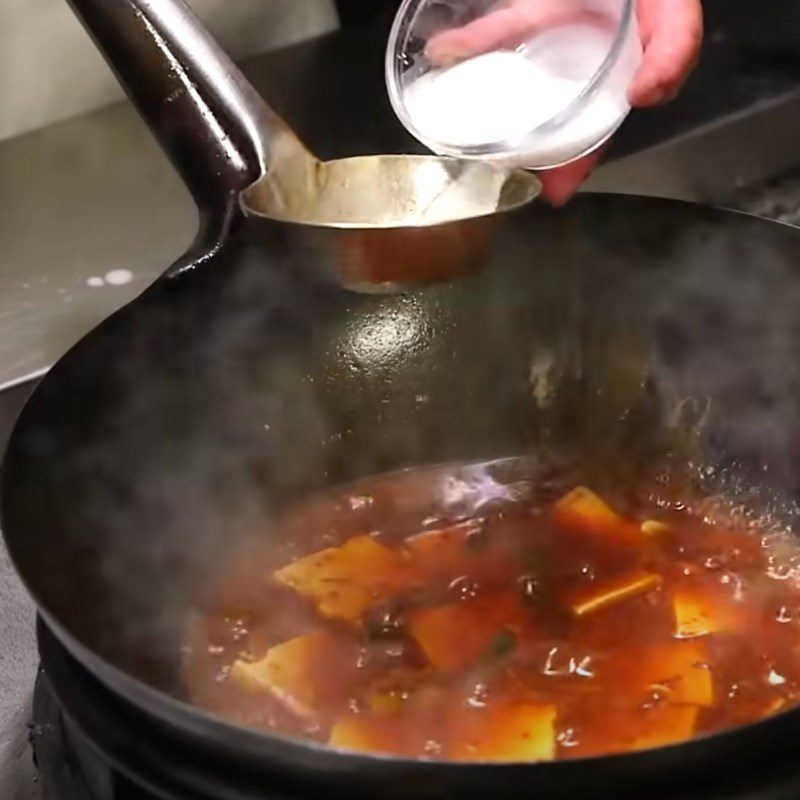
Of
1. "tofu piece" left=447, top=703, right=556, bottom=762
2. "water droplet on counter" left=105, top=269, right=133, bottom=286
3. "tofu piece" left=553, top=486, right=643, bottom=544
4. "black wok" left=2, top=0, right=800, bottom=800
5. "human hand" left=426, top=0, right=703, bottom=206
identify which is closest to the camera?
"tofu piece" left=447, top=703, right=556, bottom=762

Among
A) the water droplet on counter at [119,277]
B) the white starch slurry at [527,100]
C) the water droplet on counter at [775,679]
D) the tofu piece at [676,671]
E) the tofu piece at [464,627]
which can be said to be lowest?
the water droplet on counter at [775,679]

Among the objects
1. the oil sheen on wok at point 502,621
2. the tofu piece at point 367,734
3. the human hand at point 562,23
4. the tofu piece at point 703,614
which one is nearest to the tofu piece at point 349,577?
the oil sheen on wok at point 502,621

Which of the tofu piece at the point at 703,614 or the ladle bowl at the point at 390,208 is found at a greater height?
the ladle bowl at the point at 390,208

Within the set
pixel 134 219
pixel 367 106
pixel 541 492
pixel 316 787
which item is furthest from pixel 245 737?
pixel 367 106

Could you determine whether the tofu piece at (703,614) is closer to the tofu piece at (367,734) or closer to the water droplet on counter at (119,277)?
the tofu piece at (367,734)

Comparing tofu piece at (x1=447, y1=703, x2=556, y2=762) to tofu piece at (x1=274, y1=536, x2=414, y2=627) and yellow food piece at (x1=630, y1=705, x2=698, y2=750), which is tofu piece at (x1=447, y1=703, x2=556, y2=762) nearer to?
yellow food piece at (x1=630, y1=705, x2=698, y2=750)

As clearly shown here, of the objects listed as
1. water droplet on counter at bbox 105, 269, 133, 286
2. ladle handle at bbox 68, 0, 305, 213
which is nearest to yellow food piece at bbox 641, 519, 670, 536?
ladle handle at bbox 68, 0, 305, 213

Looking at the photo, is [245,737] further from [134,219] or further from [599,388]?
[134,219]
